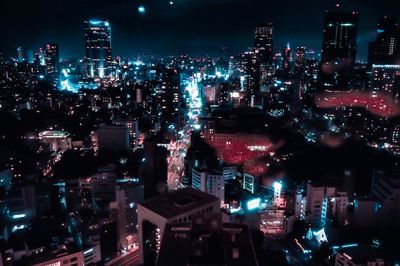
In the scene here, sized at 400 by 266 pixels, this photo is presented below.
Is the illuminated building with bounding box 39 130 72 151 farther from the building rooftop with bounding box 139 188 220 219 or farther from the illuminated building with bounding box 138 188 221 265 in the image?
the building rooftop with bounding box 139 188 220 219

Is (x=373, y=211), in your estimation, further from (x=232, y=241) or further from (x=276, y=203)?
(x=232, y=241)

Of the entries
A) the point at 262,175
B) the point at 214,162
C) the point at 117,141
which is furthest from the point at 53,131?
the point at 262,175

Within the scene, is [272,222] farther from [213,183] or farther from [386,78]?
[386,78]

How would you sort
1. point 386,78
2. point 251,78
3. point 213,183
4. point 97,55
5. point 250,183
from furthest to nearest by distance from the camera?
point 97,55, point 251,78, point 386,78, point 250,183, point 213,183

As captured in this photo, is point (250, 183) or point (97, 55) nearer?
point (250, 183)

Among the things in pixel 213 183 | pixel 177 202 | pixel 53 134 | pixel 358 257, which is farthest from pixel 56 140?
pixel 358 257

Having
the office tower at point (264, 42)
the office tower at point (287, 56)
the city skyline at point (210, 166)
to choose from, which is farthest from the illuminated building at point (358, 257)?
the office tower at point (287, 56)
